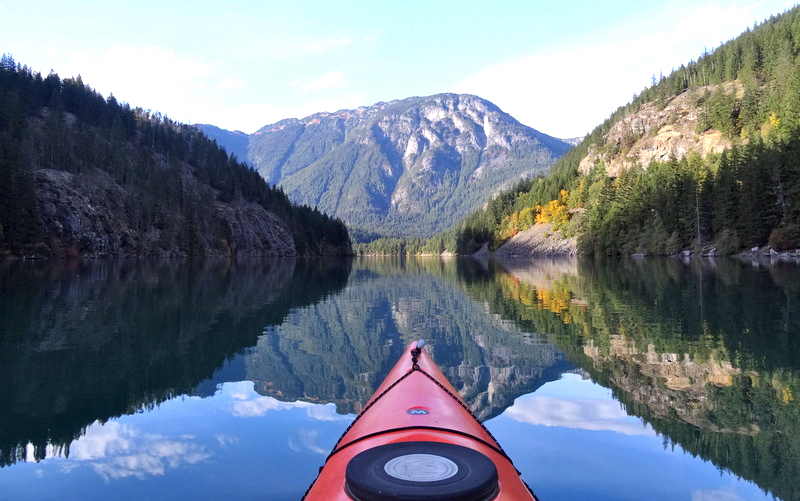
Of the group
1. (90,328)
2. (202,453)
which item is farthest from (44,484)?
(90,328)

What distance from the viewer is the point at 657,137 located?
111000 millimetres

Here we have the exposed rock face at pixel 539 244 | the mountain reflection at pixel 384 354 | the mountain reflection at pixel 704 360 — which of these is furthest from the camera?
the exposed rock face at pixel 539 244

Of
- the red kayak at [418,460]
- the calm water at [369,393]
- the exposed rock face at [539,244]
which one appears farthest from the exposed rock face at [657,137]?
the red kayak at [418,460]

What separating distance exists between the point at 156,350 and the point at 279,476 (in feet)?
28.9

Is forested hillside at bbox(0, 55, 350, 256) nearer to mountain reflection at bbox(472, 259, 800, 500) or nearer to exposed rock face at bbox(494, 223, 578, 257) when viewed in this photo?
exposed rock face at bbox(494, 223, 578, 257)


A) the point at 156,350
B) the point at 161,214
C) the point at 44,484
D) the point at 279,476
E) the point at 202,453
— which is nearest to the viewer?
the point at 44,484

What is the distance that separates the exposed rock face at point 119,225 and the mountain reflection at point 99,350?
57.7 metres

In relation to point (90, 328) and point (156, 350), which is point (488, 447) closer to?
point (156, 350)

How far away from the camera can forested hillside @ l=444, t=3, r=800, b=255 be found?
57.5 m

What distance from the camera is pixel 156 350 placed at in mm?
13664

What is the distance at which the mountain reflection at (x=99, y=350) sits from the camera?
849 cm

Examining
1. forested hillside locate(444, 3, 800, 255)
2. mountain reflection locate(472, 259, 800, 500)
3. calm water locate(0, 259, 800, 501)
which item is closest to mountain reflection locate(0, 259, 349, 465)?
calm water locate(0, 259, 800, 501)

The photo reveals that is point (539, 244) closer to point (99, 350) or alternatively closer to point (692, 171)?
point (692, 171)

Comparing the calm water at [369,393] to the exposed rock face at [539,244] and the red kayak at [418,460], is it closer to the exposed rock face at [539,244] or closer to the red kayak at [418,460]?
the red kayak at [418,460]
